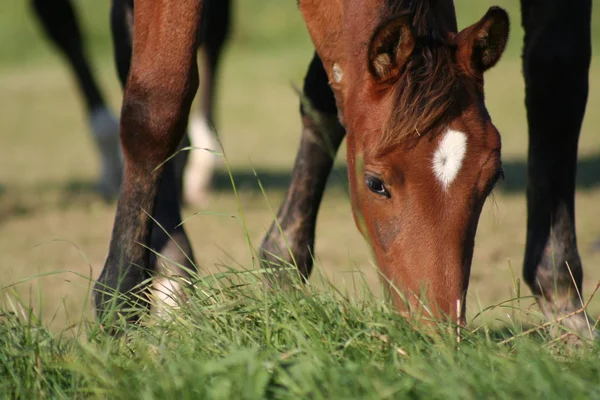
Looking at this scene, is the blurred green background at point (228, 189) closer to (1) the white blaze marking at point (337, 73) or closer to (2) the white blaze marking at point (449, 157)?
(1) the white blaze marking at point (337, 73)

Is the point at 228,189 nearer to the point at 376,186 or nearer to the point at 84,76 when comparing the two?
the point at 84,76

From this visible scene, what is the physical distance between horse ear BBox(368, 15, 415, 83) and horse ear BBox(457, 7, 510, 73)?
0.17m

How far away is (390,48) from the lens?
7.89 ft

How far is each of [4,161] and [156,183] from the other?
21.5 feet

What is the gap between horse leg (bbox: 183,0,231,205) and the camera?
6691mm

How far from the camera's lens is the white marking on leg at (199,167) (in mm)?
6652

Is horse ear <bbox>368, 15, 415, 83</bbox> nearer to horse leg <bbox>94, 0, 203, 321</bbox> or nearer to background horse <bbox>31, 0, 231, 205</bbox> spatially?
horse leg <bbox>94, 0, 203, 321</bbox>

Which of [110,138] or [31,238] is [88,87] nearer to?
[110,138]

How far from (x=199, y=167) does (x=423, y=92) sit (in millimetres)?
4621

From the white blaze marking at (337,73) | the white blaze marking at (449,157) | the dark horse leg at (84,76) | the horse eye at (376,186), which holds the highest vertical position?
the white blaze marking at (337,73)

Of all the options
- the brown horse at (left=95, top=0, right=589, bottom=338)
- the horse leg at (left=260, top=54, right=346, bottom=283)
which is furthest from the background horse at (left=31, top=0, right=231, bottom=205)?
the brown horse at (left=95, top=0, right=589, bottom=338)

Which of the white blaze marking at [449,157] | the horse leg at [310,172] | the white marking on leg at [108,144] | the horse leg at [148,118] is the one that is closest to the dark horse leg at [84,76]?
the white marking on leg at [108,144]

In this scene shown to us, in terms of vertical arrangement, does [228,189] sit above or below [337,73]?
below

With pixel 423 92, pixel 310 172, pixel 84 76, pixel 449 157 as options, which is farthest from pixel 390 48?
pixel 84 76
